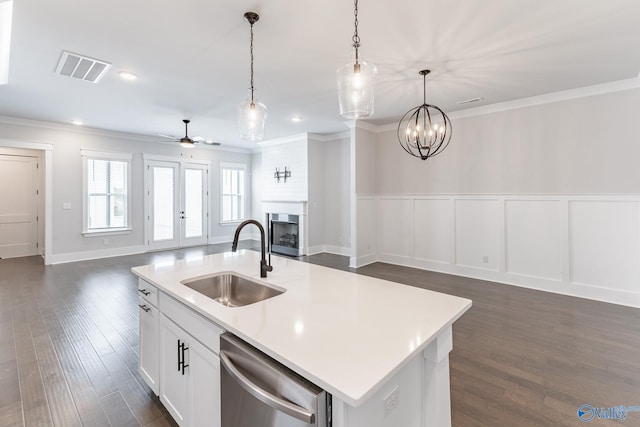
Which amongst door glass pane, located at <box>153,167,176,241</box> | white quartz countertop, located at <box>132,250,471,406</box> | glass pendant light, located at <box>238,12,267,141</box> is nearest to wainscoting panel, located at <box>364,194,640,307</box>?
glass pendant light, located at <box>238,12,267,141</box>

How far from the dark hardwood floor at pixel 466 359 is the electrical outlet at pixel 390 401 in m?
1.17

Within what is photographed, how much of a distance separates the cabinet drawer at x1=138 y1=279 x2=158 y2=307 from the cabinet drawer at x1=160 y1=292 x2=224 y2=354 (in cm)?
10

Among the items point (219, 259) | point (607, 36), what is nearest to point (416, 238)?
point (607, 36)

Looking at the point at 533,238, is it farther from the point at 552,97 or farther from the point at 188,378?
the point at 188,378

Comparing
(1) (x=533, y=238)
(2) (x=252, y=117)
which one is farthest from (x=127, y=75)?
(1) (x=533, y=238)

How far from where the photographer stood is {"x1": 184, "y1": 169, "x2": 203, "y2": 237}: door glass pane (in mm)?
7996

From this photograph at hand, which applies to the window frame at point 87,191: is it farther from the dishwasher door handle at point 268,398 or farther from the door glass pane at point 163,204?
the dishwasher door handle at point 268,398

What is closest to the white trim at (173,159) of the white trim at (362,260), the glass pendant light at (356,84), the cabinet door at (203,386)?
the white trim at (362,260)

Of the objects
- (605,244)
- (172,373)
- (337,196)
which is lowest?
(172,373)

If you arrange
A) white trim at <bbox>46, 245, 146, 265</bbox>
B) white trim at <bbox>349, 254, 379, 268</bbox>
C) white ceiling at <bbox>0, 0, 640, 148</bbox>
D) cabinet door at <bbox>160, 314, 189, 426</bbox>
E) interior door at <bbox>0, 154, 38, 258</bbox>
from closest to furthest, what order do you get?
1. cabinet door at <bbox>160, 314, 189, 426</bbox>
2. white ceiling at <bbox>0, 0, 640, 148</bbox>
3. white trim at <bbox>349, 254, 379, 268</bbox>
4. white trim at <bbox>46, 245, 146, 265</bbox>
5. interior door at <bbox>0, 154, 38, 258</bbox>

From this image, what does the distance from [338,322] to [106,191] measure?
290 inches

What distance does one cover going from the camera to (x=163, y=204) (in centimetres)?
759

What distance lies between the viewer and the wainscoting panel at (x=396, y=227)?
5.87 meters

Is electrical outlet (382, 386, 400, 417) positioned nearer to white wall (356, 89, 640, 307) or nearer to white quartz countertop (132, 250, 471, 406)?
white quartz countertop (132, 250, 471, 406)
